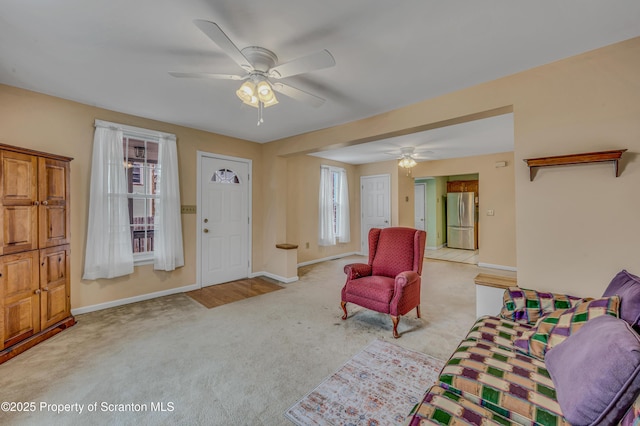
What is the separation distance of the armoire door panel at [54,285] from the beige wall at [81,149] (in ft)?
0.98

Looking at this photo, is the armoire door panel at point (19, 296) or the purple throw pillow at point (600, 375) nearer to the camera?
the purple throw pillow at point (600, 375)

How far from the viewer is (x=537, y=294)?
6.65ft

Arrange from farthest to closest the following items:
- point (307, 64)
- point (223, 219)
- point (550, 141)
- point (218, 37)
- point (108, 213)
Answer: point (223, 219), point (108, 213), point (550, 141), point (307, 64), point (218, 37)

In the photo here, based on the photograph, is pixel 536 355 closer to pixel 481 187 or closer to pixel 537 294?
pixel 537 294

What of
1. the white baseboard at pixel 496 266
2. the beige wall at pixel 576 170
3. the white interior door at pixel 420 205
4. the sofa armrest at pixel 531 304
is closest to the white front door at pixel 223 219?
the beige wall at pixel 576 170

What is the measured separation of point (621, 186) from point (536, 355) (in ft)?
4.60

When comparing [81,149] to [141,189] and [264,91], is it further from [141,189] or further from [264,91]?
[264,91]

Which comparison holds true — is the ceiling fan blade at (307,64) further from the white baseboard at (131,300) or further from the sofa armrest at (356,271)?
the white baseboard at (131,300)

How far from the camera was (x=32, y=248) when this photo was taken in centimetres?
242

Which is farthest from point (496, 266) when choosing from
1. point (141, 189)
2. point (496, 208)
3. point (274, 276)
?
point (141, 189)

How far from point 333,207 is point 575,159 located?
16.2 feet

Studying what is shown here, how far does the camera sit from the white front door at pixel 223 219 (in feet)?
13.8

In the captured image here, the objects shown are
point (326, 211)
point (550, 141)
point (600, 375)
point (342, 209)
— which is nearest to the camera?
point (600, 375)

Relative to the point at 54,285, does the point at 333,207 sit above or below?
above
